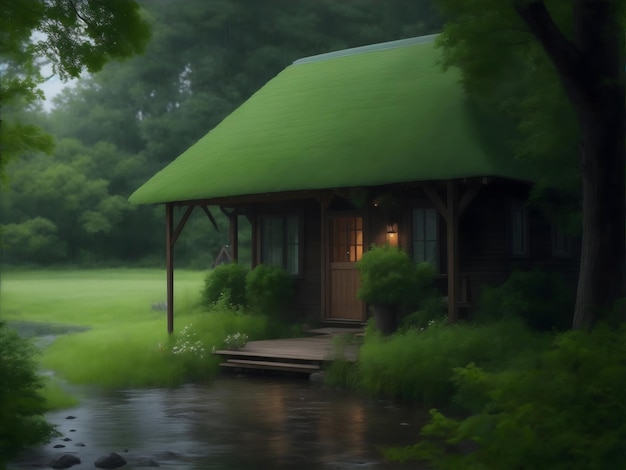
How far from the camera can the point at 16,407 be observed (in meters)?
9.88

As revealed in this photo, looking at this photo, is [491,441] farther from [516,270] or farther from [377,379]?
[516,270]

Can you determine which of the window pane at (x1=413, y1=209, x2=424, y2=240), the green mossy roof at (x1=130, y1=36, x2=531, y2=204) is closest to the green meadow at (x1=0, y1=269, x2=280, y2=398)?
the green mossy roof at (x1=130, y1=36, x2=531, y2=204)

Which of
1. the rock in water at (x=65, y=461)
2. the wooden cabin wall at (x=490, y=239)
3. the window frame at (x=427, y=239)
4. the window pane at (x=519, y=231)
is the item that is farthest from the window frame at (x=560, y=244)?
the rock in water at (x=65, y=461)

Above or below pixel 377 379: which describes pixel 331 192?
above

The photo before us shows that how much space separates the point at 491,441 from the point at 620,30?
21.4 ft

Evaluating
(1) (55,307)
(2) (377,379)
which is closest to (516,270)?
(2) (377,379)

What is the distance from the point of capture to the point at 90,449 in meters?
11.4

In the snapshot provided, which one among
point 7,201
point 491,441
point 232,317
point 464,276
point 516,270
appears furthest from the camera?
point 7,201

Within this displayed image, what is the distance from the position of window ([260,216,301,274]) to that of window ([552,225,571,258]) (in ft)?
18.4

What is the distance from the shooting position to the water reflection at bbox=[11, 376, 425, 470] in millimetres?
10773

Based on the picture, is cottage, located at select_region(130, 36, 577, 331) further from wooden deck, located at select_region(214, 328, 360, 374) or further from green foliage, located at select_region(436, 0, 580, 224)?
wooden deck, located at select_region(214, 328, 360, 374)

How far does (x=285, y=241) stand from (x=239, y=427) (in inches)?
433

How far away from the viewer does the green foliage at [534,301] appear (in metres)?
17.0

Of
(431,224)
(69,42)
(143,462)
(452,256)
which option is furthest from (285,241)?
(143,462)
